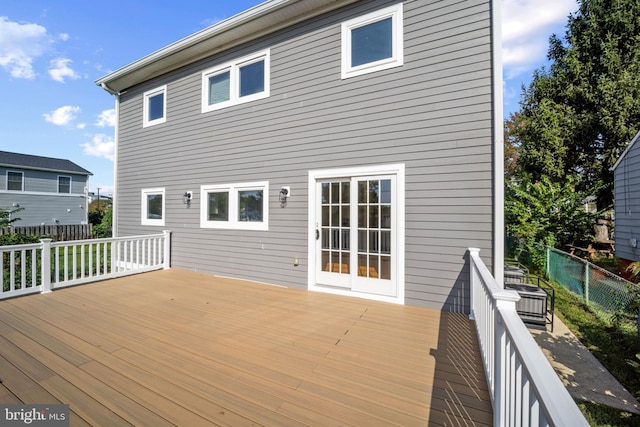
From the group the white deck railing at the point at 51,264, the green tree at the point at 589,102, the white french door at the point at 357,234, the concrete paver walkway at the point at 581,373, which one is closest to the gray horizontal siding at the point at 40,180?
the white deck railing at the point at 51,264

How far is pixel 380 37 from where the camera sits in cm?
428

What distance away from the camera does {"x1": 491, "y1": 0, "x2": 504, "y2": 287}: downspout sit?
11.4ft

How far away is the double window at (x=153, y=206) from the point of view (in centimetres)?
692

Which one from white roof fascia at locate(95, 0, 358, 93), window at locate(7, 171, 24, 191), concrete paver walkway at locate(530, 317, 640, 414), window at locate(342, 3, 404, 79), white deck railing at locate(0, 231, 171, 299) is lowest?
concrete paver walkway at locate(530, 317, 640, 414)

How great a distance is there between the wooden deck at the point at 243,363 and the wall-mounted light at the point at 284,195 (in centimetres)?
173

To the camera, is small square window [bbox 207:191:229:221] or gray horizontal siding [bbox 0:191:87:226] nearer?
small square window [bbox 207:191:229:221]

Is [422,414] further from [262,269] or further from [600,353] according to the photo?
[262,269]

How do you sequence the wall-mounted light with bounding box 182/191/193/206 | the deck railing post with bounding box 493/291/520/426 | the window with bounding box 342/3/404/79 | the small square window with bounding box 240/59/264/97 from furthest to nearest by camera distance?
1. the wall-mounted light with bounding box 182/191/193/206
2. the small square window with bounding box 240/59/264/97
3. the window with bounding box 342/3/404/79
4. the deck railing post with bounding box 493/291/520/426

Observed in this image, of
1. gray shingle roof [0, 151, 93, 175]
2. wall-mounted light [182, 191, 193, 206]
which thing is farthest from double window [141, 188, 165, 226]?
gray shingle roof [0, 151, 93, 175]

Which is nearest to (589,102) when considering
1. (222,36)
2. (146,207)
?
(222,36)

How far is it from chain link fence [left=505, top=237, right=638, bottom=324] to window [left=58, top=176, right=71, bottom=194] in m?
23.2

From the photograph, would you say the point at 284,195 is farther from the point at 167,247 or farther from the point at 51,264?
the point at 51,264

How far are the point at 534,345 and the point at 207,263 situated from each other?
19.5 feet

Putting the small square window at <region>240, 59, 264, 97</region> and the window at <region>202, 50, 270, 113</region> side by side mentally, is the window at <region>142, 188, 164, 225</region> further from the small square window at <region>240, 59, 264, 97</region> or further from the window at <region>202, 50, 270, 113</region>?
the small square window at <region>240, 59, 264, 97</region>
